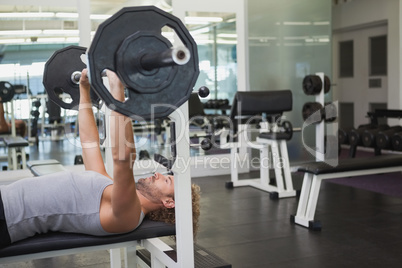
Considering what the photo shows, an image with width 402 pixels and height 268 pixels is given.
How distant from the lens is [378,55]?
7125mm

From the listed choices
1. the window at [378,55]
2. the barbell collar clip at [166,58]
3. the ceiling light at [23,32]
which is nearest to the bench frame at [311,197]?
the barbell collar clip at [166,58]

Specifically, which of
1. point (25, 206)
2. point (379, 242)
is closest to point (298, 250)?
point (379, 242)

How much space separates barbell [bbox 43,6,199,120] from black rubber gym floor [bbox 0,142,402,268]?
1509 mm

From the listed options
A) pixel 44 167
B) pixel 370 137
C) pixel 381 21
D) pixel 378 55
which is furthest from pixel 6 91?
pixel 378 55

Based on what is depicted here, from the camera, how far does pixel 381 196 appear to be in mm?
4301

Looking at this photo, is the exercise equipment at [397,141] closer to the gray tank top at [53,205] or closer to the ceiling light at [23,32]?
the ceiling light at [23,32]

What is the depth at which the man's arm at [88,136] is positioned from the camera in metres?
2.05

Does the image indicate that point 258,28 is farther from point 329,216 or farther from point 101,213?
point 101,213

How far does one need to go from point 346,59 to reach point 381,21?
3.28 feet

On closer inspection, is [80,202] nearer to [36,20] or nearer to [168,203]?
[168,203]

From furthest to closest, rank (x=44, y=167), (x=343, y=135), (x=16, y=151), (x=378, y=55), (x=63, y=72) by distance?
(x=378, y=55) < (x=343, y=135) < (x=16, y=151) < (x=44, y=167) < (x=63, y=72)

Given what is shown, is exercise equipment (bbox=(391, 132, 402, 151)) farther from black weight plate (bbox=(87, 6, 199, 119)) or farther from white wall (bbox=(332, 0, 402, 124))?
black weight plate (bbox=(87, 6, 199, 119))

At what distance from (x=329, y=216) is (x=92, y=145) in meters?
2.13

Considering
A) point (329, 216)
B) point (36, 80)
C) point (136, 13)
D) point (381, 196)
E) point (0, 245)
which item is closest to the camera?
point (136, 13)
